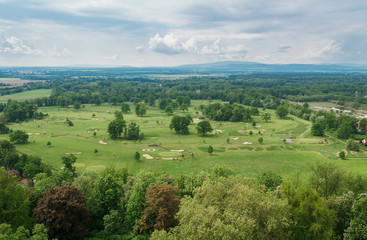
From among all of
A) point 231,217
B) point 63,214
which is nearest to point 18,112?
point 63,214

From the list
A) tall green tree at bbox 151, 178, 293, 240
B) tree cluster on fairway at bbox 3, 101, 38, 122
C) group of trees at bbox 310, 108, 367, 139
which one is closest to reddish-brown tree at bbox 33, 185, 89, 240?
tall green tree at bbox 151, 178, 293, 240

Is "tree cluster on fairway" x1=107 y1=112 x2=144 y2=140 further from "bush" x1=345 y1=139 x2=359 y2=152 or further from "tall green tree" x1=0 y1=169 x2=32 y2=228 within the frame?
"bush" x1=345 y1=139 x2=359 y2=152

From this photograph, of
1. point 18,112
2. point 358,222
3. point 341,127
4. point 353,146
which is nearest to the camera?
point 358,222

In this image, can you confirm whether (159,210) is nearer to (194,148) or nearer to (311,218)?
(311,218)

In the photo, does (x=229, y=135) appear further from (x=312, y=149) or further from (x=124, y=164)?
(x=124, y=164)

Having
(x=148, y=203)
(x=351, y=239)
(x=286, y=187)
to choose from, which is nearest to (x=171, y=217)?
(x=148, y=203)

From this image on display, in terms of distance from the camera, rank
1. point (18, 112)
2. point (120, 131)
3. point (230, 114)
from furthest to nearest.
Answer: point (230, 114) < point (18, 112) < point (120, 131)

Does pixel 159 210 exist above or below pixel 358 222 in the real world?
above
